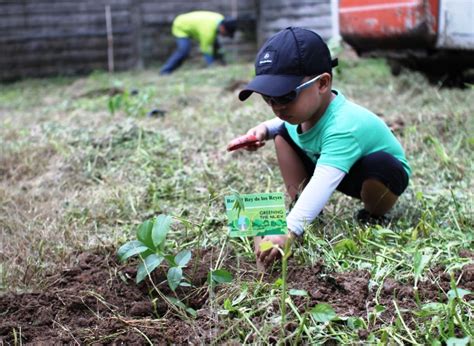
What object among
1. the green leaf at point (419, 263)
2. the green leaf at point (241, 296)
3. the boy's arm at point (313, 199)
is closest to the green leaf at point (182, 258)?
the green leaf at point (241, 296)

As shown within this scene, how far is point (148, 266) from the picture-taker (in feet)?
6.76

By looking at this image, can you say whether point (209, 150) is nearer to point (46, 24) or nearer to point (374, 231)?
point (374, 231)

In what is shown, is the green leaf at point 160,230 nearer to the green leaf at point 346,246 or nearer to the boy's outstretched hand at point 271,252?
the boy's outstretched hand at point 271,252

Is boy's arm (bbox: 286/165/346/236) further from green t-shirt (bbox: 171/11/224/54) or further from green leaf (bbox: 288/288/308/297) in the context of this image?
green t-shirt (bbox: 171/11/224/54)

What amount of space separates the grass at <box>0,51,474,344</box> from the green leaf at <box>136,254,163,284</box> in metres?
0.19

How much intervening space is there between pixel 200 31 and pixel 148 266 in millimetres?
9359

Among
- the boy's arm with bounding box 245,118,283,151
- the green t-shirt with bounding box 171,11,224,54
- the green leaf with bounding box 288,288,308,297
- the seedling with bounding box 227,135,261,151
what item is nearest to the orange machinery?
the boy's arm with bounding box 245,118,283,151

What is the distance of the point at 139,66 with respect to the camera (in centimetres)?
1209

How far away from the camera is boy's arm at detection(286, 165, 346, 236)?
215cm

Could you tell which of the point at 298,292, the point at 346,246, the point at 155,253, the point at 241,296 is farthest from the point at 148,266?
the point at 346,246

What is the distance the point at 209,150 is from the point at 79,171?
773 millimetres

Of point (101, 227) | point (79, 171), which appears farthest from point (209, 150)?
point (101, 227)

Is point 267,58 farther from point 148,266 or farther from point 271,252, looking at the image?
point 148,266

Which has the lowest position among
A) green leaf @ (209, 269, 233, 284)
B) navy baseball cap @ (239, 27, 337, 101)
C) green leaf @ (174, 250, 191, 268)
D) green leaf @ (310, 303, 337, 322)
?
green leaf @ (209, 269, 233, 284)
